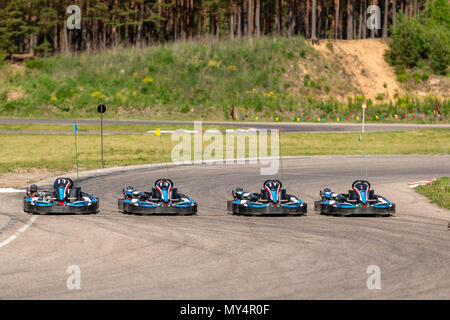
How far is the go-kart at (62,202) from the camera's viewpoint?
15.3m

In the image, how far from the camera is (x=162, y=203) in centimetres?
1547

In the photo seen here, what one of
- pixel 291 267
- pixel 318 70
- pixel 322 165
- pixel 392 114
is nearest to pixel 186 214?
pixel 291 267

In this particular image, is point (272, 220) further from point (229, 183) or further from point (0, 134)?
point (0, 134)

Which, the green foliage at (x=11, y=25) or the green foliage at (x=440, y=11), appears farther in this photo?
the green foliage at (x=11, y=25)

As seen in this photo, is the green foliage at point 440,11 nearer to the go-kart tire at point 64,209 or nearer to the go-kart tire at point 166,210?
Result: the go-kart tire at point 166,210

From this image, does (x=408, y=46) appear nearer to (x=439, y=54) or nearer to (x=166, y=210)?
→ (x=439, y=54)

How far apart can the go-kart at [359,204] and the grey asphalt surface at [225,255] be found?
8.6 inches

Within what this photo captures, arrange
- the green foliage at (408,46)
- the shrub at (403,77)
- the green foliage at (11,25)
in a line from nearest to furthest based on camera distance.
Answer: the shrub at (403,77), the green foliage at (408,46), the green foliage at (11,25)

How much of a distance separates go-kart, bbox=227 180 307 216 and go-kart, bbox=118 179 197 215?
1084 mm

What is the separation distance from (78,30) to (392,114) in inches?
2238

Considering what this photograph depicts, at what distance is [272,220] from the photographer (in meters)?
15.0
